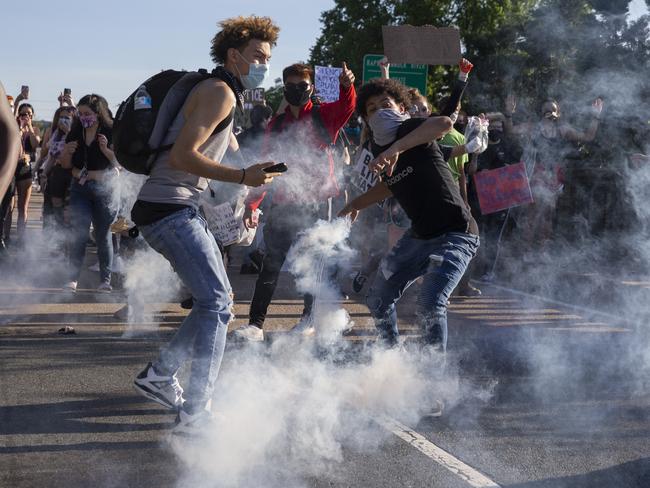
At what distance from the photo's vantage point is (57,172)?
962 cm

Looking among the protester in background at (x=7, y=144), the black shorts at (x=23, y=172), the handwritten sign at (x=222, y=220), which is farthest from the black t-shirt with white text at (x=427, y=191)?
the black shorts at (x=23, y=172)

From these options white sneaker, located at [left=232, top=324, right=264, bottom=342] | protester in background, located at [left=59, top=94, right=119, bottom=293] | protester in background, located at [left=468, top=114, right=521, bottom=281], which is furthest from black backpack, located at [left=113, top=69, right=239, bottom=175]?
protester in background, located at [left=468, top=114, right=521, bottom=281]

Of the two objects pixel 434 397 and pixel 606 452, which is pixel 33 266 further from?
pixel 606 452

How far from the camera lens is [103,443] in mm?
4074

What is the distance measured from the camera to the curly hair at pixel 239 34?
170 inches

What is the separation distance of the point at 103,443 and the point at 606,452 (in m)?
2.37

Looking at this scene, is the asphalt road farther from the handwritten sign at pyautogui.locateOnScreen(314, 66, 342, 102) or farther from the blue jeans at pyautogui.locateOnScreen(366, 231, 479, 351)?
the handwritten sign at pyautogui.locateOnScreen(314, 66, 342, 102)

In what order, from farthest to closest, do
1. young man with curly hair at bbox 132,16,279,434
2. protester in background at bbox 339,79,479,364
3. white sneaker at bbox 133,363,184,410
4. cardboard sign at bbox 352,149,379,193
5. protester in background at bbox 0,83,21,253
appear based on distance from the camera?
1. cardboard sign at bbox 352,149,379,193
2. protester in background at bbox 339,79,479,364
3. white sneaker at bbox 133,363,184,410
4. young man with curly hair at bbox 132,16,279,434
5. protester in background at bbox 0,83,21,253

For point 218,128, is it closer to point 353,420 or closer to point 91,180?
point 353,420

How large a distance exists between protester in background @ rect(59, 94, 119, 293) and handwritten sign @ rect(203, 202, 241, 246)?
2.62m

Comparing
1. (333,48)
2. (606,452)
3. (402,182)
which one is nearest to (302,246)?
(402,182)

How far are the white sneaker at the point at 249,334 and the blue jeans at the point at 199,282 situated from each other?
7.21 ft

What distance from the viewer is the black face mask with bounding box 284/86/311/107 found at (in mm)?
6246

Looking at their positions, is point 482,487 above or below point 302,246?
below
